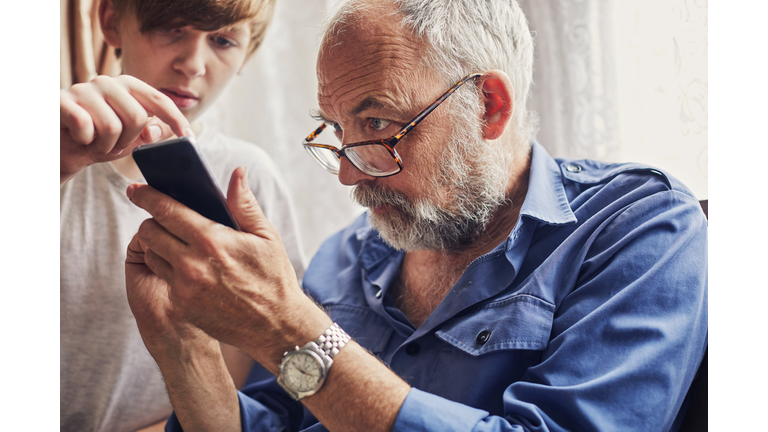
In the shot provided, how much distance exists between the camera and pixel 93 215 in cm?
127

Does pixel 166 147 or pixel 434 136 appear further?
pixel 434 136

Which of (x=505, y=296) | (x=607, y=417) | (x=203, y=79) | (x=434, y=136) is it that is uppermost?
(x=203, y=79)

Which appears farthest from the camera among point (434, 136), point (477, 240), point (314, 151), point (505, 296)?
point (314, 151)

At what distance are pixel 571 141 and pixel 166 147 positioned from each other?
4.36 feet

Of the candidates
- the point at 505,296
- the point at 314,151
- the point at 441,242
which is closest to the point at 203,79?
the point at 314,151

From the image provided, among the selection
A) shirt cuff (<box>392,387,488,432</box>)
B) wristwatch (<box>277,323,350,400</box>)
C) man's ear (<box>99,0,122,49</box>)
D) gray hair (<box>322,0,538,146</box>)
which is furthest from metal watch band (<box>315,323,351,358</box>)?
man's ear (<box>99,0,122,49</box>)

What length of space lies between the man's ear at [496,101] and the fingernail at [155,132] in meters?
0.67

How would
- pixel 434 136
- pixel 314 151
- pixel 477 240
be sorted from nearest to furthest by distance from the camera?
1. pixel 434 136
2. pixel 477 240
3. pixel 314 151

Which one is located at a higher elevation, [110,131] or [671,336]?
[110,131]

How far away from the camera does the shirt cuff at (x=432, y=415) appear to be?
737mm

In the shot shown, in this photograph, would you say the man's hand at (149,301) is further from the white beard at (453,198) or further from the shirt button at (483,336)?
the shirt button at (483,336)

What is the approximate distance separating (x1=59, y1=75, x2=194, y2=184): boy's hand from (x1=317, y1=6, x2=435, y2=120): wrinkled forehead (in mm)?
361

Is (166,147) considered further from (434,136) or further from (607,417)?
(607,417)

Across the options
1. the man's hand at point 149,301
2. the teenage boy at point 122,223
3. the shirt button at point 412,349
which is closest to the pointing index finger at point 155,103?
the man's hand at point 149,301
